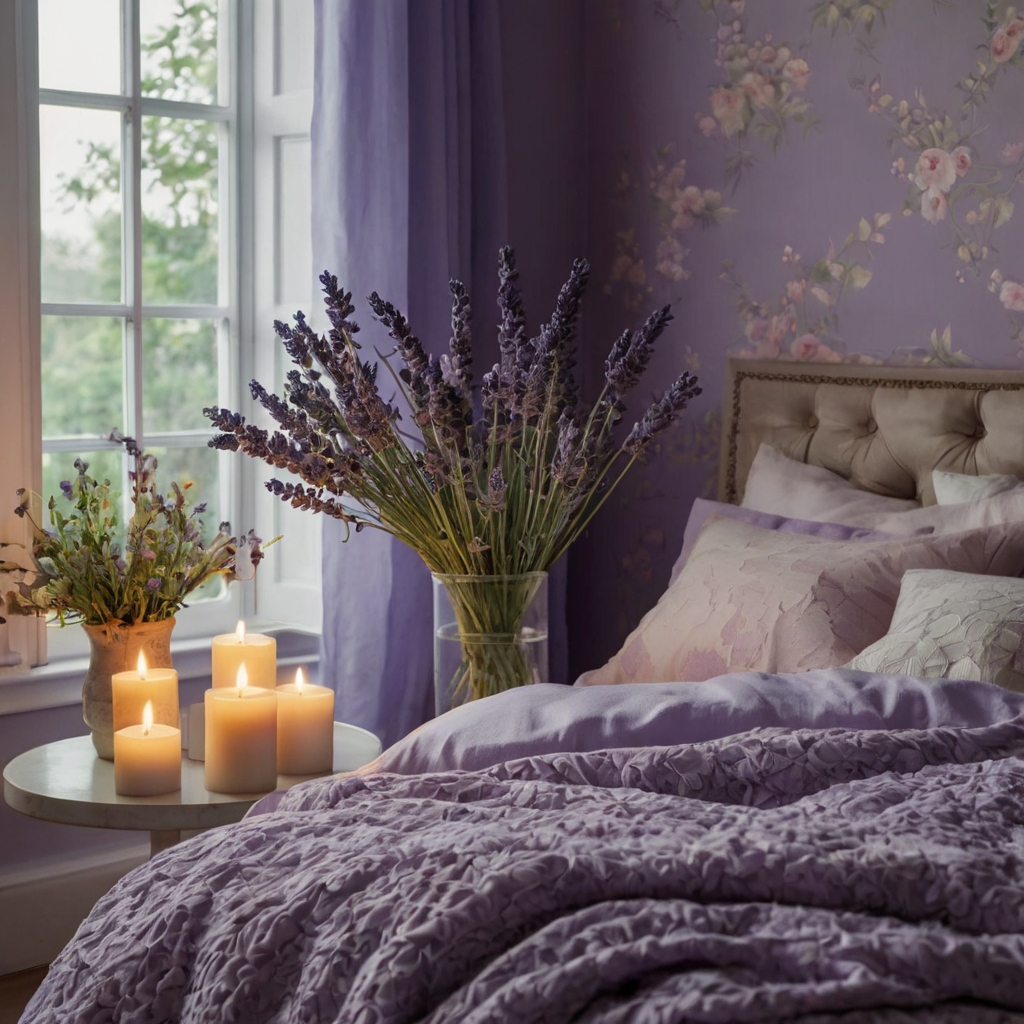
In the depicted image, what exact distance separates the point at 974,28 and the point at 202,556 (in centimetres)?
165

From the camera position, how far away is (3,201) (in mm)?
2441

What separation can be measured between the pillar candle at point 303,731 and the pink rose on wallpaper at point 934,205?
1436mm

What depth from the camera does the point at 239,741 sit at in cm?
183

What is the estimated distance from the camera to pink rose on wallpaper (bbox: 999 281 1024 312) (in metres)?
2.33

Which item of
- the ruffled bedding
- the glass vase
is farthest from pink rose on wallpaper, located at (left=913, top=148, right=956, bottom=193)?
the ruffled bedding

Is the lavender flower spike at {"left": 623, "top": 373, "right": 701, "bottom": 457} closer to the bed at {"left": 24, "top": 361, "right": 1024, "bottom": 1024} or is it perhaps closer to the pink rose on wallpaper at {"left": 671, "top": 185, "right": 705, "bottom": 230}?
the bed at {"left": 24, "top": 361, "right": 1024, "bottom": 1024}

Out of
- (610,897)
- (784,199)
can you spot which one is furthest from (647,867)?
(784,199)

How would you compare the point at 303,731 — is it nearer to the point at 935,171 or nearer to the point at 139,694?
the point at 139,694

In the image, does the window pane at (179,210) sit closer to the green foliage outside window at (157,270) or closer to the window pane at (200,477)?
the green foliage outside window at (157,270)

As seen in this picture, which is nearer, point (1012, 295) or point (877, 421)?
point (1012, 295)

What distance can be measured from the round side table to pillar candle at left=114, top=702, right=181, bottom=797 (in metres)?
0.01

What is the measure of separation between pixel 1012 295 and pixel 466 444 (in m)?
1.08

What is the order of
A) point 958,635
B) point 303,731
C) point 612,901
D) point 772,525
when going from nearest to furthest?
point 612,901 < point 958,635 < point 303,731 < point 772,525

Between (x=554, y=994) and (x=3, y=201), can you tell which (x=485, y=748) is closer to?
(x=554, y=994)
